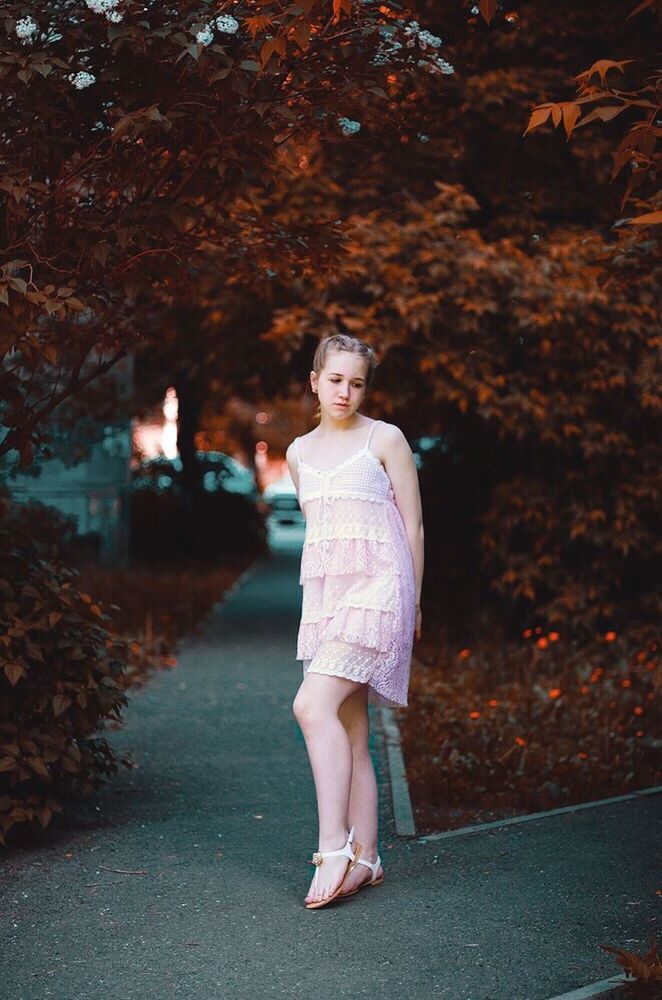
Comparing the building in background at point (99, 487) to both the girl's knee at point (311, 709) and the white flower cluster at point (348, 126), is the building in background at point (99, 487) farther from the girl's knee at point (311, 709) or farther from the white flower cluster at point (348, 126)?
the girl's knee at point (311, 709)

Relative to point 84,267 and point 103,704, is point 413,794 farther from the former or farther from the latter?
point 84,267

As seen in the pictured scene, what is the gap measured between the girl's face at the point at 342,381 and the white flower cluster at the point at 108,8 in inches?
56.5

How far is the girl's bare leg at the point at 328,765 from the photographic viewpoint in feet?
16.0

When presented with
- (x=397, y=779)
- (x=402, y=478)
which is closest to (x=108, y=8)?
(x=402, y=478)

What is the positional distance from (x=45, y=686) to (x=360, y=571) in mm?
1568

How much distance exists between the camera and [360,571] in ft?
16.3

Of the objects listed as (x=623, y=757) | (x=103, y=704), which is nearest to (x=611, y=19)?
(x=623, y=757)

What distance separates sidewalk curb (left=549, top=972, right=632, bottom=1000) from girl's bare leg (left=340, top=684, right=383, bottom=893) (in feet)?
4.04

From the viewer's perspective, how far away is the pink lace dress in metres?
4.94

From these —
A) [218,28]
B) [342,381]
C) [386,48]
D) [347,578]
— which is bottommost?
[347,578]

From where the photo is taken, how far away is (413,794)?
270 inches

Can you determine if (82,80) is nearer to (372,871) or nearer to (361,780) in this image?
(361,780)

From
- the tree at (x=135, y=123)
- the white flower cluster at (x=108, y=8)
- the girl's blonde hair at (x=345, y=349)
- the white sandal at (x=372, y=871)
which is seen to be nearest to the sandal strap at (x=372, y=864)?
the white sandal at (x=372, y=871)

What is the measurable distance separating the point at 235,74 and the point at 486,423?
6713 millimetres
